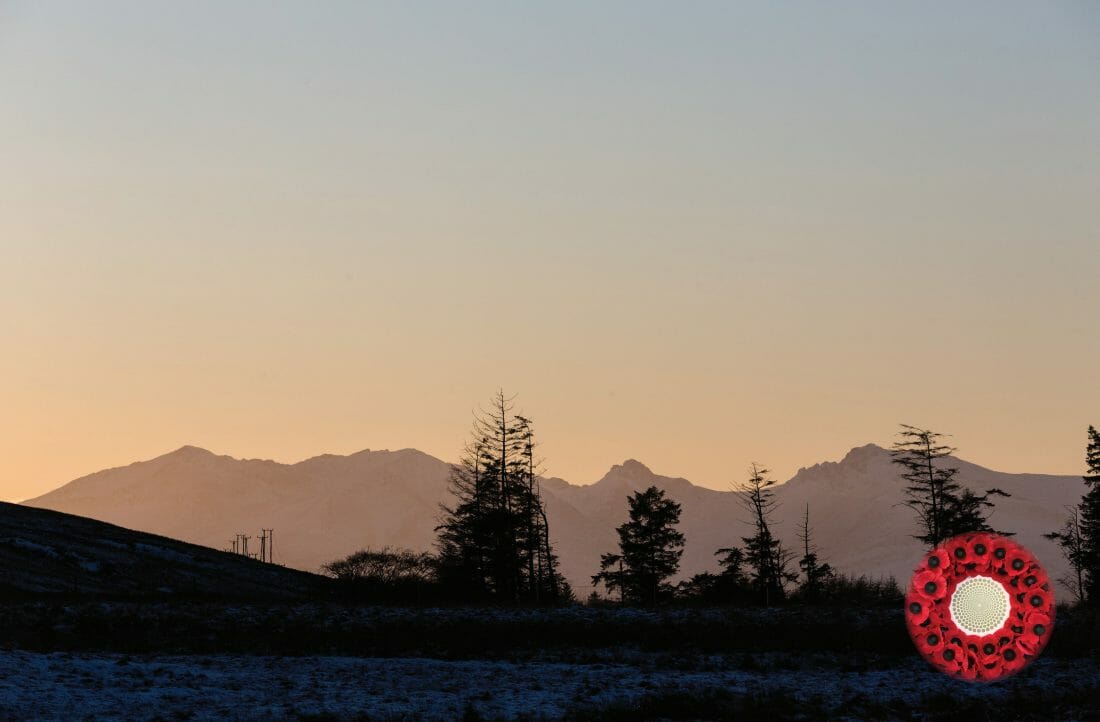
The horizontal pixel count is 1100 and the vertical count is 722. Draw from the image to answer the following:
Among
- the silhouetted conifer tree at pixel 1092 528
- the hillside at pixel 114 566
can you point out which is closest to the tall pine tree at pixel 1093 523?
the silhouetted conifer tree at pixel 1092 528

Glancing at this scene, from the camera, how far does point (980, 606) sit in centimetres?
2516

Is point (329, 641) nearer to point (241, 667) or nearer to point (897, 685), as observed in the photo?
point (241, 667)

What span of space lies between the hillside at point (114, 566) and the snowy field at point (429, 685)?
24.5 m

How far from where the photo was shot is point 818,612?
53.0m

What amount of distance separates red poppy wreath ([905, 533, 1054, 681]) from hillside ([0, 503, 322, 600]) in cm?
4442

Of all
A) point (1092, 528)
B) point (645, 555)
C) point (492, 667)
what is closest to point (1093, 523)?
point (1092, 528)

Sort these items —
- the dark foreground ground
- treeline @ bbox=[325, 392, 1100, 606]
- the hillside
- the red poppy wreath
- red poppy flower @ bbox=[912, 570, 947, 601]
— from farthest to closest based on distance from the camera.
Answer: treeline @ bbox=[325, 392, 1100, 606] → the hillside → the dark foreground ground → red poppy flower @ bbox=[912, 570, 947, 601] → the red poppy wreath

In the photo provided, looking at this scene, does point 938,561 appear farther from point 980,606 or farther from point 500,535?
point 500,535

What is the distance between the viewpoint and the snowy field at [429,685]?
1224 inches

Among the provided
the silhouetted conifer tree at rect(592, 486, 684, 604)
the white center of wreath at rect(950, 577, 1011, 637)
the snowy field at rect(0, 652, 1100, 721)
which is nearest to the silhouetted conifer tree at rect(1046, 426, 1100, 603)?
the silhouetted conifer tree at rect(592, 486, 684, 604)

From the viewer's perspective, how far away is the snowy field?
31.1 m

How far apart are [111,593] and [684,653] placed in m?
31.1

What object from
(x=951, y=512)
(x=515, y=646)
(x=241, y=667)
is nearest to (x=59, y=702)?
(x=241, y=667)

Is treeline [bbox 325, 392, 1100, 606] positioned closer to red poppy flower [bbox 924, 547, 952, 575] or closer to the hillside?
the hillside
